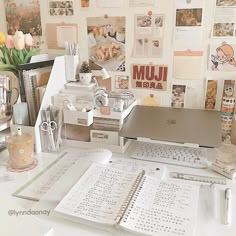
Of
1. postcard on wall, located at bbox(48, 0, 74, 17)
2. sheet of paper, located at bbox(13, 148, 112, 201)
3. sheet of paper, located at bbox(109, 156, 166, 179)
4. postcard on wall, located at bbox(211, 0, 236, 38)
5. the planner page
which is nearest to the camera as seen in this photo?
the planner page

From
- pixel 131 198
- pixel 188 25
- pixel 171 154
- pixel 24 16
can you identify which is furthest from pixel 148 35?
pixel 131 198

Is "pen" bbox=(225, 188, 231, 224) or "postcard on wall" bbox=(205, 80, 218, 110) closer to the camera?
"pen" bbox=(225, 188, 231, 224)

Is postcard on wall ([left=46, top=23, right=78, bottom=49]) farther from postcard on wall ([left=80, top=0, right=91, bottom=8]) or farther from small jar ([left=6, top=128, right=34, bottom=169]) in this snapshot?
small jar ([left=6, top=128, right=34, bottom=169])

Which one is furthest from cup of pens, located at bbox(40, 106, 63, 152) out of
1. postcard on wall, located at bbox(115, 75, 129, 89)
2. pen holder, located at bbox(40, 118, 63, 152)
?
postcard on wall, located at bbox(115, 75, 129, 89)

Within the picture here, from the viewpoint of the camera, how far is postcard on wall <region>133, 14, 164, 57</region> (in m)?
1.23

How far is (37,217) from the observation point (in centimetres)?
→ 79

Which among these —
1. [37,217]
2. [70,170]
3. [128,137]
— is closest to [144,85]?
[128,137]

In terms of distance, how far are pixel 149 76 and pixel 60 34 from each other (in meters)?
0.48

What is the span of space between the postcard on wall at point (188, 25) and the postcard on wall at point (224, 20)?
0.06 m

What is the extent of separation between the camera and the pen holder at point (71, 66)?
4.36ft

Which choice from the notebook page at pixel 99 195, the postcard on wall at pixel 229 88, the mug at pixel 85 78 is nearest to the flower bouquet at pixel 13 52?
the mug at pixel 85 78

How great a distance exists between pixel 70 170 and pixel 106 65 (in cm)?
57

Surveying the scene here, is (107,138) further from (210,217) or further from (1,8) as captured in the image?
(1,8)

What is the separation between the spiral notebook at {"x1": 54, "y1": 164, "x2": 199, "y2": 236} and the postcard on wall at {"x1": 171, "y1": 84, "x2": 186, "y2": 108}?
18.4 inches
